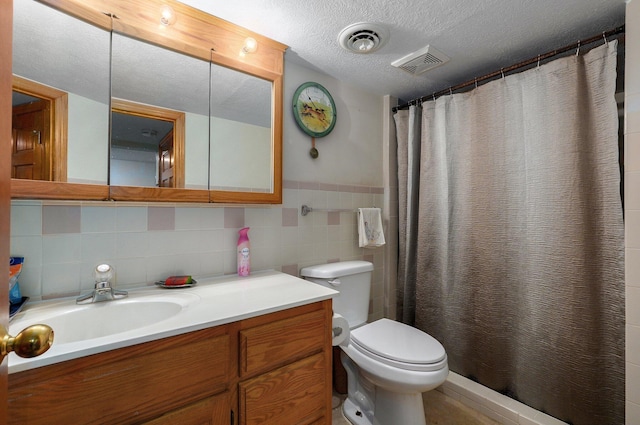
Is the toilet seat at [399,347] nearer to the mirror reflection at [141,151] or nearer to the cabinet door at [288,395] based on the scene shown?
the cabinet door at [288,395]

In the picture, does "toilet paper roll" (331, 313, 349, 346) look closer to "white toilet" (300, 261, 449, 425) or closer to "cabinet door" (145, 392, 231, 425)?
"white toilet" (300, 261, 449, 425)

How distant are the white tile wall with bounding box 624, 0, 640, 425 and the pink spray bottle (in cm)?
162

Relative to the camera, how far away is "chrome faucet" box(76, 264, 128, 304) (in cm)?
101

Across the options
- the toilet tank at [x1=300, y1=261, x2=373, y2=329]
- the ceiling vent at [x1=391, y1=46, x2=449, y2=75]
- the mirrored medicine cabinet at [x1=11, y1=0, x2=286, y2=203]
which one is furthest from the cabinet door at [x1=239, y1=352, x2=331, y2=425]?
the ceiling vent at [x1=391, y1=46, x2=449, y2=75]

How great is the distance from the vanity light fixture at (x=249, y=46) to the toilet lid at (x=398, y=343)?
59.2 inches

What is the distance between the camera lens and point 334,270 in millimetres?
1599

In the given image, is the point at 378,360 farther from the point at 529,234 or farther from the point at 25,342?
the point at 25,342

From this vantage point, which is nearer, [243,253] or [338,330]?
[338,330]

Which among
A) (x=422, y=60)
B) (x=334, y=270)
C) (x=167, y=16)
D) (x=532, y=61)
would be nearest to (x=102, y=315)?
(x=334, y=270)

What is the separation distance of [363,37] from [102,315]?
5.25 ft

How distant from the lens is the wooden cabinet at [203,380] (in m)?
0.67

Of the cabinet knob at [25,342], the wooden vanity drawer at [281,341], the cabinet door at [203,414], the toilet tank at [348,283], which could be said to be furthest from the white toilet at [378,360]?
the cabinet knob at [25,342]

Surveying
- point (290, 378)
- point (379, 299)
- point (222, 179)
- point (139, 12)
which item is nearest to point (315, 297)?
point (290, 378)

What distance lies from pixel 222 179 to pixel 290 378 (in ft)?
2.88
